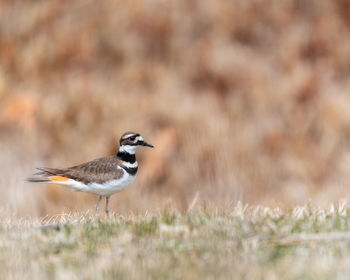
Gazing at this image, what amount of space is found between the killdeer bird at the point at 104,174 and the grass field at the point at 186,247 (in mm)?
1406

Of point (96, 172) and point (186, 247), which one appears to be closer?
point (186, 247)

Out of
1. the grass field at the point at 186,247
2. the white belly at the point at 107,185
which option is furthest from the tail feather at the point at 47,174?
the grass field at the point at 186,247

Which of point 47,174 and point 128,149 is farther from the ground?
point 128,149

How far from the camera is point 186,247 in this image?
4.84m

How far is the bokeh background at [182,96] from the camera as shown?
12633mm

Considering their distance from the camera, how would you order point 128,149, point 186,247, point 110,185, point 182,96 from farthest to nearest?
point 182,96 < point 128,149 < point 110,185 < point 186,247

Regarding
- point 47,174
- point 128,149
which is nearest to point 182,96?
point 128,149

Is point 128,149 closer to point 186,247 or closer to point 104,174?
point 104,174

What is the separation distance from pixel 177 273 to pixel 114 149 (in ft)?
30.2

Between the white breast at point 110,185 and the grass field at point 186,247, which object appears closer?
the grass field at point 186,247

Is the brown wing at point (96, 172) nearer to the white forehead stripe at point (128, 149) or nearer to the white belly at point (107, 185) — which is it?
the white belly at point (107, 185)

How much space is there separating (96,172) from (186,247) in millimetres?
2680

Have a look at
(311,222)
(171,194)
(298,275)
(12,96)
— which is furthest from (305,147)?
(298,275)

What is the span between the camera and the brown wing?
23.9 ft
